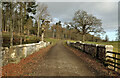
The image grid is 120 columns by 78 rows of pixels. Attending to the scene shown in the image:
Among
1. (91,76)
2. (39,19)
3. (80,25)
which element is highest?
(39,19)

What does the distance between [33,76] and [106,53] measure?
17.7ft

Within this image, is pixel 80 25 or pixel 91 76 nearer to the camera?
pixel 91 76

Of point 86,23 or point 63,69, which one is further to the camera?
point 86,23

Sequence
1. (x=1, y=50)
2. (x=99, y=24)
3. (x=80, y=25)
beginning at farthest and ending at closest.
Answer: (x=80, y=25) < (x=99, y=24) < (x=1, y=50)

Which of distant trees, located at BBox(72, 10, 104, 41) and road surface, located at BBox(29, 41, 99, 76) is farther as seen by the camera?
distant trees, located at BBox(72, 10, 104, 41)

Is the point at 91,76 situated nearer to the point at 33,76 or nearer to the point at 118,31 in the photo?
the point at 33,76

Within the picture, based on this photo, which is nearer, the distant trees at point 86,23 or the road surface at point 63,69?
the road surface at point 63,69

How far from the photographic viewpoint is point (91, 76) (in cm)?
463

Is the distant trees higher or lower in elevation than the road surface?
higher

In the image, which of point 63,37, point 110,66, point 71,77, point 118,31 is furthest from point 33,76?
point 63,37

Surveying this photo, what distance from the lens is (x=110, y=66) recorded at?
6113 mm

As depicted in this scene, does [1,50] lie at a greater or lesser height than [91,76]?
greater

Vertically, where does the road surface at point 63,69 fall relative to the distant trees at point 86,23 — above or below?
below

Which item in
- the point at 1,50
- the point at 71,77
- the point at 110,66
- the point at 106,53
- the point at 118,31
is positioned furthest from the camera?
the point at 118,31
